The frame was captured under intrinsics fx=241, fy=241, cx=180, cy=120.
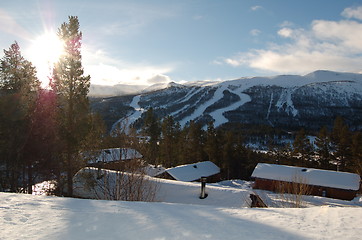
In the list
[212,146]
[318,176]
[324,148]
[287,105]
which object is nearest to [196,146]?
[212,146]

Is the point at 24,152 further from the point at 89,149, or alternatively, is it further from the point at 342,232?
the point at 342,232

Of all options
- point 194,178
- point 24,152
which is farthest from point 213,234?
point 194,178

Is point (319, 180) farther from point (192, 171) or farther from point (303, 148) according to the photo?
point (192, 171)

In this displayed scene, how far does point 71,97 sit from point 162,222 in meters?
15.0

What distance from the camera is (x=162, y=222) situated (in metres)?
4.97

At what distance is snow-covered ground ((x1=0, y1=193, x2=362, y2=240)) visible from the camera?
14.2 ft

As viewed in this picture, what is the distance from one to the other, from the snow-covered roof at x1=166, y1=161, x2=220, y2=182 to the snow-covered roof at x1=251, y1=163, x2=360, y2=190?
7.08 meters

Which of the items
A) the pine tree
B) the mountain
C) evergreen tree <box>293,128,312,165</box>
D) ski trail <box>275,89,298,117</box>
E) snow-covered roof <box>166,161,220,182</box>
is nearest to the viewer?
the pine tree

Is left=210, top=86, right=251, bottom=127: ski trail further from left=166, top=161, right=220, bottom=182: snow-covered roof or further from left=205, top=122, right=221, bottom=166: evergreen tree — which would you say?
left=166, top=161, right=220, bottom=182: snow-covered roof

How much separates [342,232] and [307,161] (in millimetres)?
34576

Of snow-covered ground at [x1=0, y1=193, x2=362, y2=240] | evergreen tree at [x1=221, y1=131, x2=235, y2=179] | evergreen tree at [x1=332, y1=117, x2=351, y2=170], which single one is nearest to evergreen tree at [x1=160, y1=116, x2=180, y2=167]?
evergreen tree at [x1=221, y1=131, x2=235, y2=179]

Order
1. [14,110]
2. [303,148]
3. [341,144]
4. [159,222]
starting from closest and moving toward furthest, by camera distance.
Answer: [159,222]
[14,110]
[341,144]
[303,148]

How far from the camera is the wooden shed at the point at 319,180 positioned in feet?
84.3

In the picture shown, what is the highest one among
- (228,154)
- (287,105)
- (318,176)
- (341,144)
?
(287,105)
